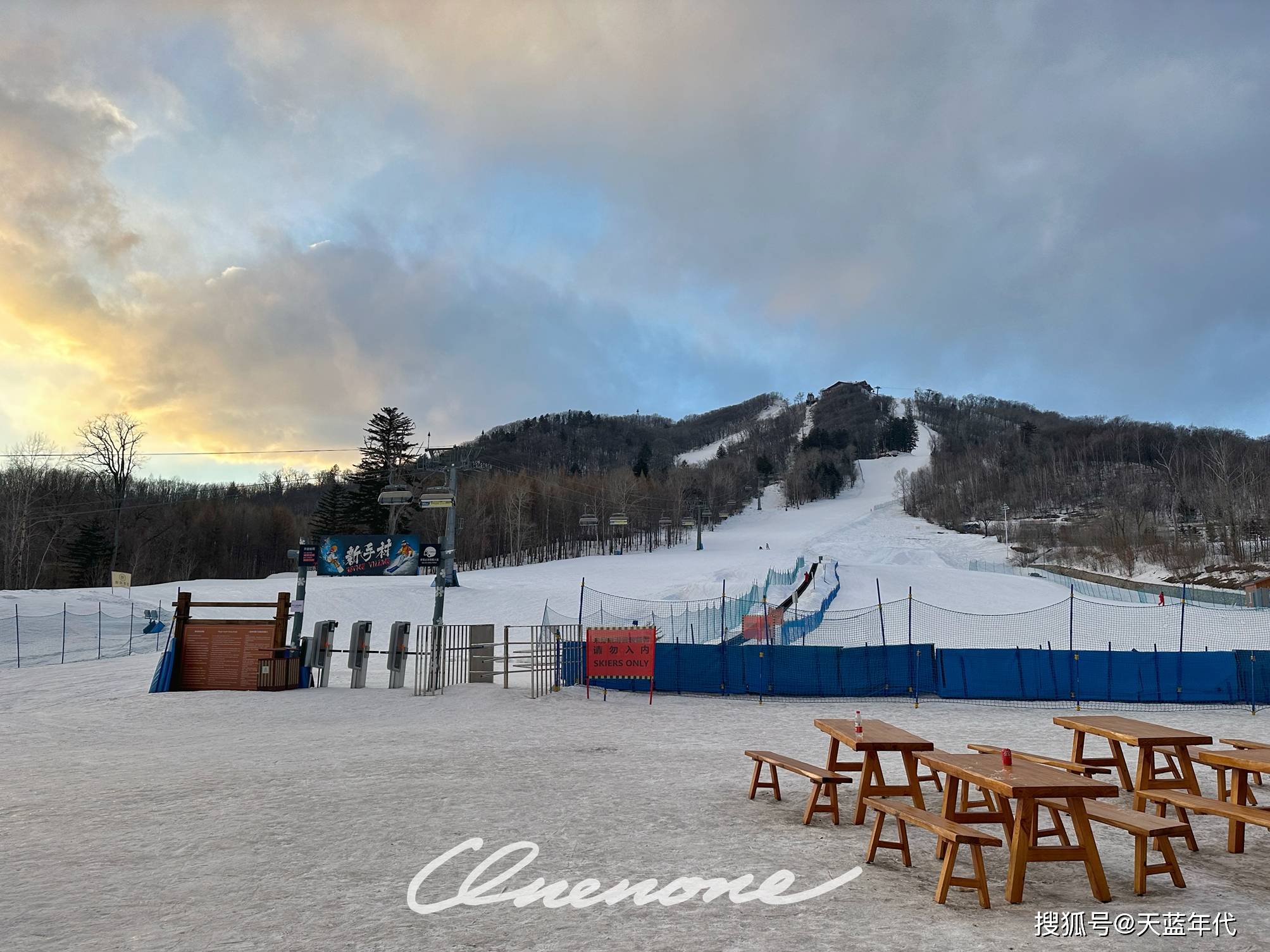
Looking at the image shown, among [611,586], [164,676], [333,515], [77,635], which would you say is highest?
[333,515]

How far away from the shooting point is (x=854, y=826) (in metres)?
7.14

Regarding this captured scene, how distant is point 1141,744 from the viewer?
6.87 meters

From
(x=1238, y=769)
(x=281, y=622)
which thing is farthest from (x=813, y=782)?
(x=281, y=622)

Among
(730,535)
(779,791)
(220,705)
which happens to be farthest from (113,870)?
(730,535)

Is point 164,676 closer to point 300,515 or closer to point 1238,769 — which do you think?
point 1238,769

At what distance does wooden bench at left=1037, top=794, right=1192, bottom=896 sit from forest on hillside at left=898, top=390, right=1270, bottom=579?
2689 inches

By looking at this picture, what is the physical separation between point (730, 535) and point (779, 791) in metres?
84.4

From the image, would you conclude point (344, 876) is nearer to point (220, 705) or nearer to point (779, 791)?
point (779, 791)

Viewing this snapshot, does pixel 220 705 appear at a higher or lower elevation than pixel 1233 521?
lower

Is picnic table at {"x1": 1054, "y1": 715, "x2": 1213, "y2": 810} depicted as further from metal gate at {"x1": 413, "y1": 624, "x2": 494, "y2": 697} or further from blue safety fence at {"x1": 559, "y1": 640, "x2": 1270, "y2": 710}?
metal gate at {"x1": 413, "y1": 624, "x2": 494, "y2": 697}

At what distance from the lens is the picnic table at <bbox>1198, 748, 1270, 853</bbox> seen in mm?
6102

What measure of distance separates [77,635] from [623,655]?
24383 mm

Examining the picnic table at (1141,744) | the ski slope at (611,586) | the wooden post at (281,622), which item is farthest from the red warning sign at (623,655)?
the ski slope at (611,586)

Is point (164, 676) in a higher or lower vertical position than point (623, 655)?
lower
